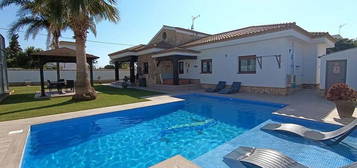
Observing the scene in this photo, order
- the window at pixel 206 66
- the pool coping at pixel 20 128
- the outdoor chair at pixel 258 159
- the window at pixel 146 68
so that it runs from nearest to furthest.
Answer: the outdoor chair at pixel 258 159, the pool coping at pixel 20 128, the window at pixel 206 66, the window at pixel 146 68

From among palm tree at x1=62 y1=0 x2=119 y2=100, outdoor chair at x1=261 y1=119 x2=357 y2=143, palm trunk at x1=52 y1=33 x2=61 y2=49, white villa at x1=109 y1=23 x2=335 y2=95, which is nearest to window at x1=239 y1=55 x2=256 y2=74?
white villa at x1=109 y1=23 x2=335 y2=95

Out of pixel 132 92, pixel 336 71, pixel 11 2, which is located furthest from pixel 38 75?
pixel 336 71

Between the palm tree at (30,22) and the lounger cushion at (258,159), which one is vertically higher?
the palm tree at (30,22)

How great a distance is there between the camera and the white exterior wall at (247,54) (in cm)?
1255

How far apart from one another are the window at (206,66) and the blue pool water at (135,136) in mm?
8063

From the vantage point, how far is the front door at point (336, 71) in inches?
424

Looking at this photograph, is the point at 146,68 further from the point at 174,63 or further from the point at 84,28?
the point at 84,28

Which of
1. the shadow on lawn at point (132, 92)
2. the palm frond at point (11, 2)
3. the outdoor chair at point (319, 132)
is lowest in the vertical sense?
the outdoor chair at point (319, 132)

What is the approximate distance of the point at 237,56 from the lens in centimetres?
1498

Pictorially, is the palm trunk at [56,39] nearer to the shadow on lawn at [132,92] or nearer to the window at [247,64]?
the shadow on lawn at [132,92]

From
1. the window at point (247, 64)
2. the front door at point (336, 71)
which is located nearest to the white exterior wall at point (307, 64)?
the front door at point (336, 71)

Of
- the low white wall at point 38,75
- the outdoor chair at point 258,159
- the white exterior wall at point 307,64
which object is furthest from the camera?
the low white wall at point 38,75

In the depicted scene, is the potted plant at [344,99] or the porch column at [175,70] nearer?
the potted plant at [344,99]

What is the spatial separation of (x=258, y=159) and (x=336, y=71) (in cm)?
1094
